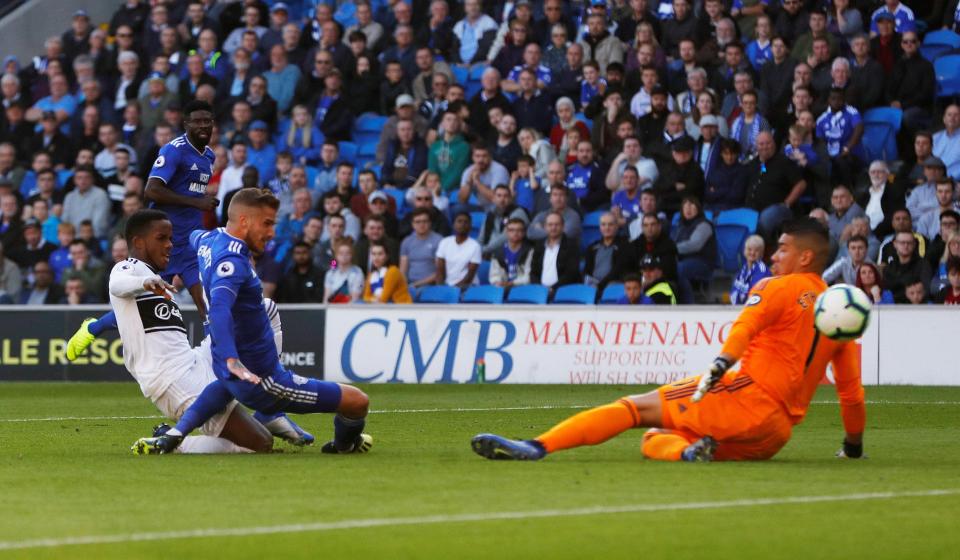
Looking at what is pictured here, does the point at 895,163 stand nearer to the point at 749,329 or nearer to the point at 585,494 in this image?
the point at 749,329

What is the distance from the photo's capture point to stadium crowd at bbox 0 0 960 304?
19.8m

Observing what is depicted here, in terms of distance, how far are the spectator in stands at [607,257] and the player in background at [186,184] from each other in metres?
8.05

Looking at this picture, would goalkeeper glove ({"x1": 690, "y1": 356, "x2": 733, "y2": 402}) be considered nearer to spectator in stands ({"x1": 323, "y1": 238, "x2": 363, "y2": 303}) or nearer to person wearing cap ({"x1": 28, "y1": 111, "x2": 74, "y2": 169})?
spectator in stands ({"x1": 323, "y1": 238, "x2": 363, "y2": 303})

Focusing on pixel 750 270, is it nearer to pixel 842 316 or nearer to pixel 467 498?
pixel 842 316

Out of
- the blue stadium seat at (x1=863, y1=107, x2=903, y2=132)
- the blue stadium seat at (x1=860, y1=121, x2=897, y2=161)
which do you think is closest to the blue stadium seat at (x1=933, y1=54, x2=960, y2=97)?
the blue stadium seat at (x1=863, y1=107, x2=903, y2=132)

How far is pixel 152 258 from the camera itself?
10.2 meters

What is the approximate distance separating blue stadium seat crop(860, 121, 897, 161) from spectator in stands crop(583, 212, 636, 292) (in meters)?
3.32

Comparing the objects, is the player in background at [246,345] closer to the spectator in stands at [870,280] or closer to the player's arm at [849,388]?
the player's arm at [849,388]

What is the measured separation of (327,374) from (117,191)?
20.8ft

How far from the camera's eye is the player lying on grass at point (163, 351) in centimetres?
974

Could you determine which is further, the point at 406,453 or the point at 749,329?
the point at 406,453

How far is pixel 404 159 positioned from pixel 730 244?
5.26 metres

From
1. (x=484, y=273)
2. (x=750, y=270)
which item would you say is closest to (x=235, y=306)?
(x=750, y=270)

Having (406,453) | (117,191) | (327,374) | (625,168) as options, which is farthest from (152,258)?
(117,191)
